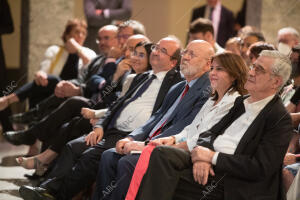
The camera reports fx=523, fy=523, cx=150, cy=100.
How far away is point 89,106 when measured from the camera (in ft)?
14.4

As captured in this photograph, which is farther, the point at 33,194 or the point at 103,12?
the point at 103,12

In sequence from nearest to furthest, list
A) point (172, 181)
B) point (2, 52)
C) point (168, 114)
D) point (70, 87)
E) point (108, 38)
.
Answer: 1. point (172, 181)
2. point (168, 114)
3. point (70, 87)
4. point (108, 38)
5. point (2, 52)

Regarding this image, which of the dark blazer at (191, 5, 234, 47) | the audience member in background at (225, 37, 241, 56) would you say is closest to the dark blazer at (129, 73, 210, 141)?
the audience member in background at (225, 37, 241, 56)

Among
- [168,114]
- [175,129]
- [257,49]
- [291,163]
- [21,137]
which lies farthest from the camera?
[21,137]

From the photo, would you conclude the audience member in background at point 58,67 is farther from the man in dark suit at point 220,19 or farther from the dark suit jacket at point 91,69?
the man in dark suit at point 220,19

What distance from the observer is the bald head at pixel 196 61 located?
334 centimetres

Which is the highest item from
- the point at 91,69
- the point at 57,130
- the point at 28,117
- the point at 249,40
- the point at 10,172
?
the point at 249,40

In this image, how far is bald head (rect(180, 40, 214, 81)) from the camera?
3342mm

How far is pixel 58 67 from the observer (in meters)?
5.41

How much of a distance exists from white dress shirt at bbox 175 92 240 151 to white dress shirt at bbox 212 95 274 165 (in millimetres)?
129

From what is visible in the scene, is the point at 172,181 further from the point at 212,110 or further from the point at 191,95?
the point at 191,95

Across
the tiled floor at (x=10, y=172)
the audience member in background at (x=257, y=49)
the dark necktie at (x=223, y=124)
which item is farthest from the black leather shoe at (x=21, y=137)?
the dark necktie at (x=223, y=124)

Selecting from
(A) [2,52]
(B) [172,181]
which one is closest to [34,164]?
(B) [172,181]

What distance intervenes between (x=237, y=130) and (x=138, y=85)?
129cm
